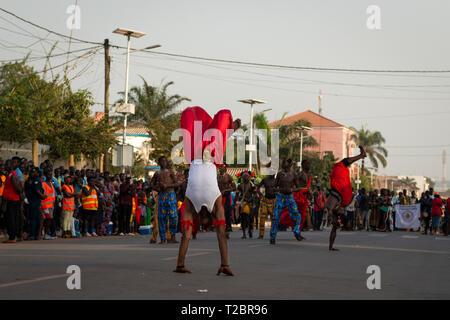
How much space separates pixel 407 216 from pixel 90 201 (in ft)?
65.5

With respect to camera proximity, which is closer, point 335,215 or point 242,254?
point 242,254

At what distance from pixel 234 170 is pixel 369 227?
3517cm

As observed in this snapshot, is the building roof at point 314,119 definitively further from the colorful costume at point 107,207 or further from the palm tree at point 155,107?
the colorful costume at point 107,207

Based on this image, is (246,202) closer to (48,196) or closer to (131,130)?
(48,196)

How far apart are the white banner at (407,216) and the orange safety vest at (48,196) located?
21479 millimetres

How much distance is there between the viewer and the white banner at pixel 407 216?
3575cm

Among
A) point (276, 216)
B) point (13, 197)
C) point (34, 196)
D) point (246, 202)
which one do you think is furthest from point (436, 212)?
point (13, 197)

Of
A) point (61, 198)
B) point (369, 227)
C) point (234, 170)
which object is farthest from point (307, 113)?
point (61, 198)

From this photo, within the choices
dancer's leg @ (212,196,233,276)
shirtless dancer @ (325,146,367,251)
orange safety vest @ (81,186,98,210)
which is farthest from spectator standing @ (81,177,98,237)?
dancer's leg @ (212,196,233,276)

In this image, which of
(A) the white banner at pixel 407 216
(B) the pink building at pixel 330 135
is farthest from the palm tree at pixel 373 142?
(A) the white banner at pixel 407 216

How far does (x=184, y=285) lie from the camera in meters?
8.36
